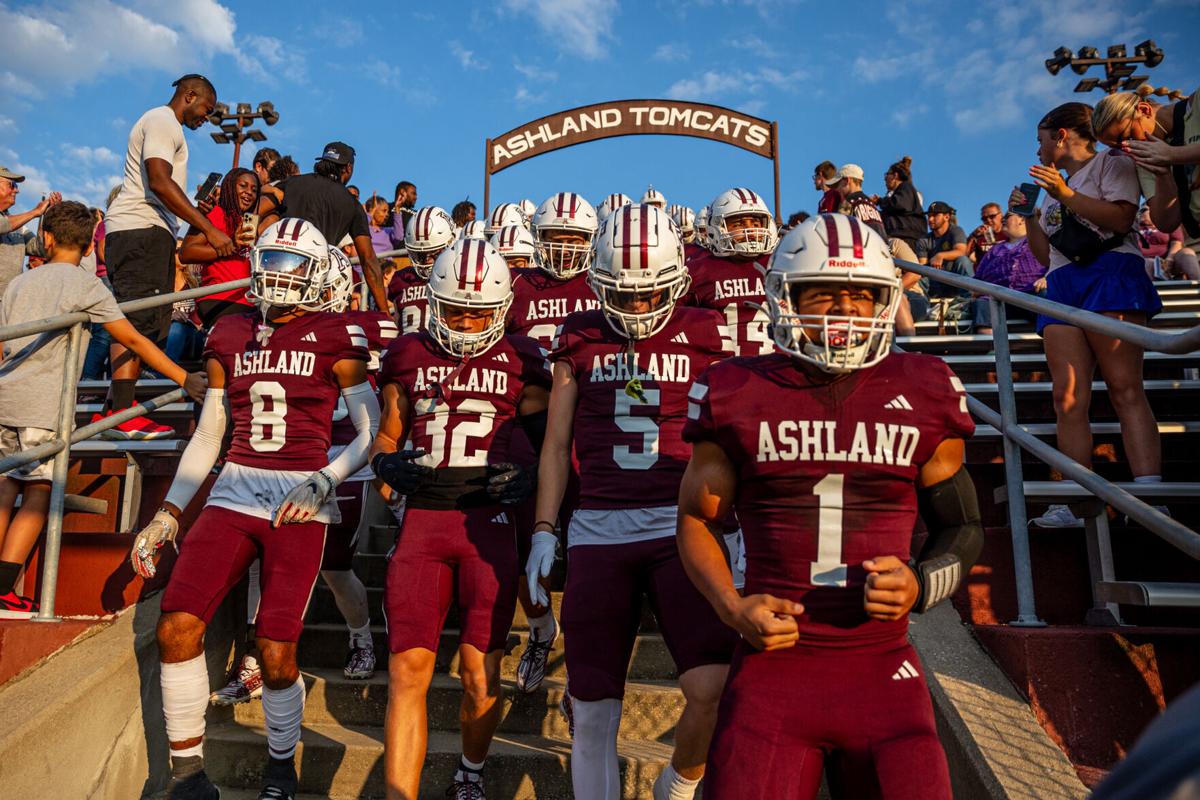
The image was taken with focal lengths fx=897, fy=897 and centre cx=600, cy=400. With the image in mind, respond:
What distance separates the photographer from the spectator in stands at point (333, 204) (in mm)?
6406

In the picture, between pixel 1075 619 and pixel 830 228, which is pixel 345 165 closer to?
pixel 830 228

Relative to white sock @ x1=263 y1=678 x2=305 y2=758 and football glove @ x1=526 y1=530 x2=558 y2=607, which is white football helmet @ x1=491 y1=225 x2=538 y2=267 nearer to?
football glove @ x1=526 y1=530 x2=558 y2=607

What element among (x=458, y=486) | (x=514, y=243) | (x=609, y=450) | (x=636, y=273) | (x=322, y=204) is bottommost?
(x=458, y=486)

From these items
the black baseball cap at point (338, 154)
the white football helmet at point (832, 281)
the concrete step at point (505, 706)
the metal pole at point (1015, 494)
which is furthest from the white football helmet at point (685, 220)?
the white football helmet at point (832, 281)

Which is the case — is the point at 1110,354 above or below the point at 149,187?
below

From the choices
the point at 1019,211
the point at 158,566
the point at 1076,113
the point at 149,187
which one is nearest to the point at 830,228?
the point at 1019,211

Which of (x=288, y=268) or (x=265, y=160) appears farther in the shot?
(x=265, y=160)

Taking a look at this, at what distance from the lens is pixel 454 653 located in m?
4.52

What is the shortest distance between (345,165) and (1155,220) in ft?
17.5

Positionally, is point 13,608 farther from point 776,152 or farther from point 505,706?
point 776,152

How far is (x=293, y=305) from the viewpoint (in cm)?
415

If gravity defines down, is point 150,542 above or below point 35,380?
below

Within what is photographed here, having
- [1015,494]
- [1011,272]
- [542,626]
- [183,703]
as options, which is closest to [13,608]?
[183,703]

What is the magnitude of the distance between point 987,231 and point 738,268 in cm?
568
